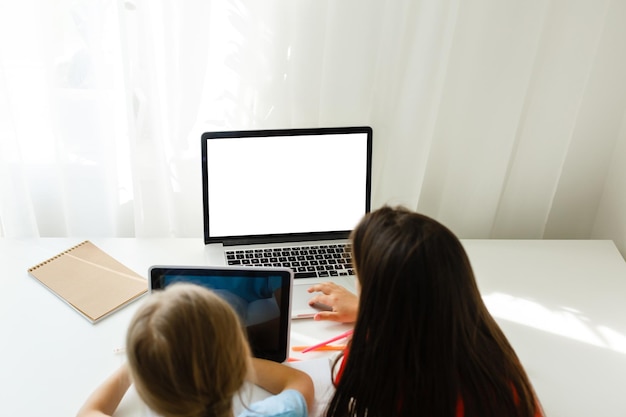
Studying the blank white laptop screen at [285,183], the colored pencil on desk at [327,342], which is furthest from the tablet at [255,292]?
the blank white laptop screen at [285,183]

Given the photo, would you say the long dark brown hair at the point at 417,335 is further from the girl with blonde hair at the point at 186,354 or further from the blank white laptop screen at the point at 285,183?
the blank white laptop screen at the point at 285,183

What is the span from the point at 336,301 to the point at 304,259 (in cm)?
15

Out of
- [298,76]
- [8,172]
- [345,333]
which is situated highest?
[298,76]

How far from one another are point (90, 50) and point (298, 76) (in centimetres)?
40

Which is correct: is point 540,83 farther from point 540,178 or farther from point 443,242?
point 443,242

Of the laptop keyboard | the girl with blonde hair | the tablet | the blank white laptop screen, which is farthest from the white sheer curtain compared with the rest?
the girl with blonde hair

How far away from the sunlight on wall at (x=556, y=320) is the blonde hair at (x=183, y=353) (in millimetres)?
621

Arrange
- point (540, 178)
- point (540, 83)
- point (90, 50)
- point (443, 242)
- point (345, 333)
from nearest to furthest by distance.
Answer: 1. point (443, 242)
2. point (345, 333)
3. point (90, 50)
4. point (540, 83)
5. point (540, 178)

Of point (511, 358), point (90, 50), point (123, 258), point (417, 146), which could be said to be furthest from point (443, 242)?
point (90, 50)

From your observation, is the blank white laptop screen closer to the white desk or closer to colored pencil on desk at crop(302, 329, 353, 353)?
the white desk

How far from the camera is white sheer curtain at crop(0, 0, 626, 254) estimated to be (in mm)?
1288

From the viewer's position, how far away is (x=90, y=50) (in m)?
1.29

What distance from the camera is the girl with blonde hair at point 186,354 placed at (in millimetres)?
769

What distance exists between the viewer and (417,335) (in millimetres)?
866
